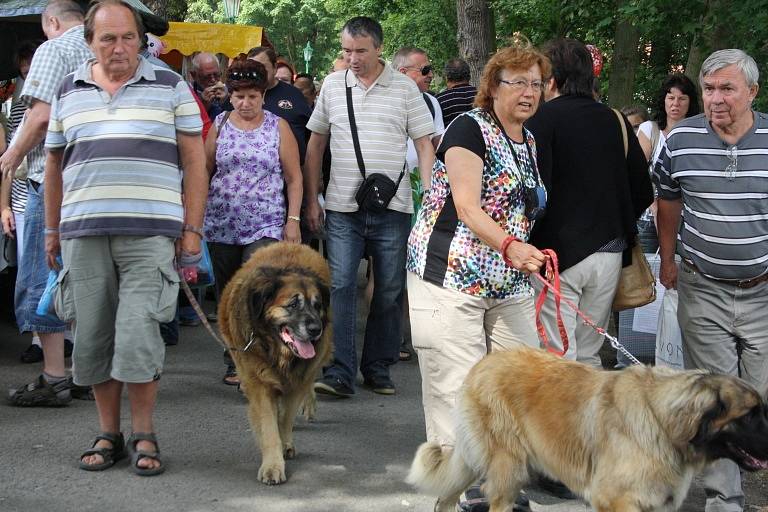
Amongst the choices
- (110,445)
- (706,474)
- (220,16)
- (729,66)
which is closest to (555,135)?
(729,66)

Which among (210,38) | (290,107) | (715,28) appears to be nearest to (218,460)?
(290,107)

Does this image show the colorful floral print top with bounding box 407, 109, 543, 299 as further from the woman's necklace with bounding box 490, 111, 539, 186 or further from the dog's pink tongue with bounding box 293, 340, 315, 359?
the dog's pink tongue with bounding box 293, 340, 315, 359

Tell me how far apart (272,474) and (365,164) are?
2411 millimetres

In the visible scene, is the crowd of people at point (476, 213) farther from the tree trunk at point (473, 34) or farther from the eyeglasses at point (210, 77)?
the tree trunk at point (473, 34)

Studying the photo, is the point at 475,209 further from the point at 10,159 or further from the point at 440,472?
the point at 10,159

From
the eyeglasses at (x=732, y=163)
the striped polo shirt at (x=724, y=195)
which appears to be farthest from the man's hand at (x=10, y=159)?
the eyeglasses at (x=732, y=163)

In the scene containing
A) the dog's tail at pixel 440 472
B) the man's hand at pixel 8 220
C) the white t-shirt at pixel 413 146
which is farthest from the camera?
the white t-shirt at pixel 413 146

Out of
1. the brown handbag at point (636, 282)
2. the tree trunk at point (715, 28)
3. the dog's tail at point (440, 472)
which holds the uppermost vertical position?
the tree trunk at point (715, 28)

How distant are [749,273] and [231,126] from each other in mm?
3477

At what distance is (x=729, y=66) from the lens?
15.7 ft

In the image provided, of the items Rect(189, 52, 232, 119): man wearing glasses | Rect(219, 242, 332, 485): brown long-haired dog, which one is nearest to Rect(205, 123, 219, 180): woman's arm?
Rect(219, 242, 332, 485): brown long-haired dog

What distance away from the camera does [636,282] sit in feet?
18.0

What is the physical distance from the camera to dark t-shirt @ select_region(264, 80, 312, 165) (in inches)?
307

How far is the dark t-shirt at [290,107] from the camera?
7.79 m
